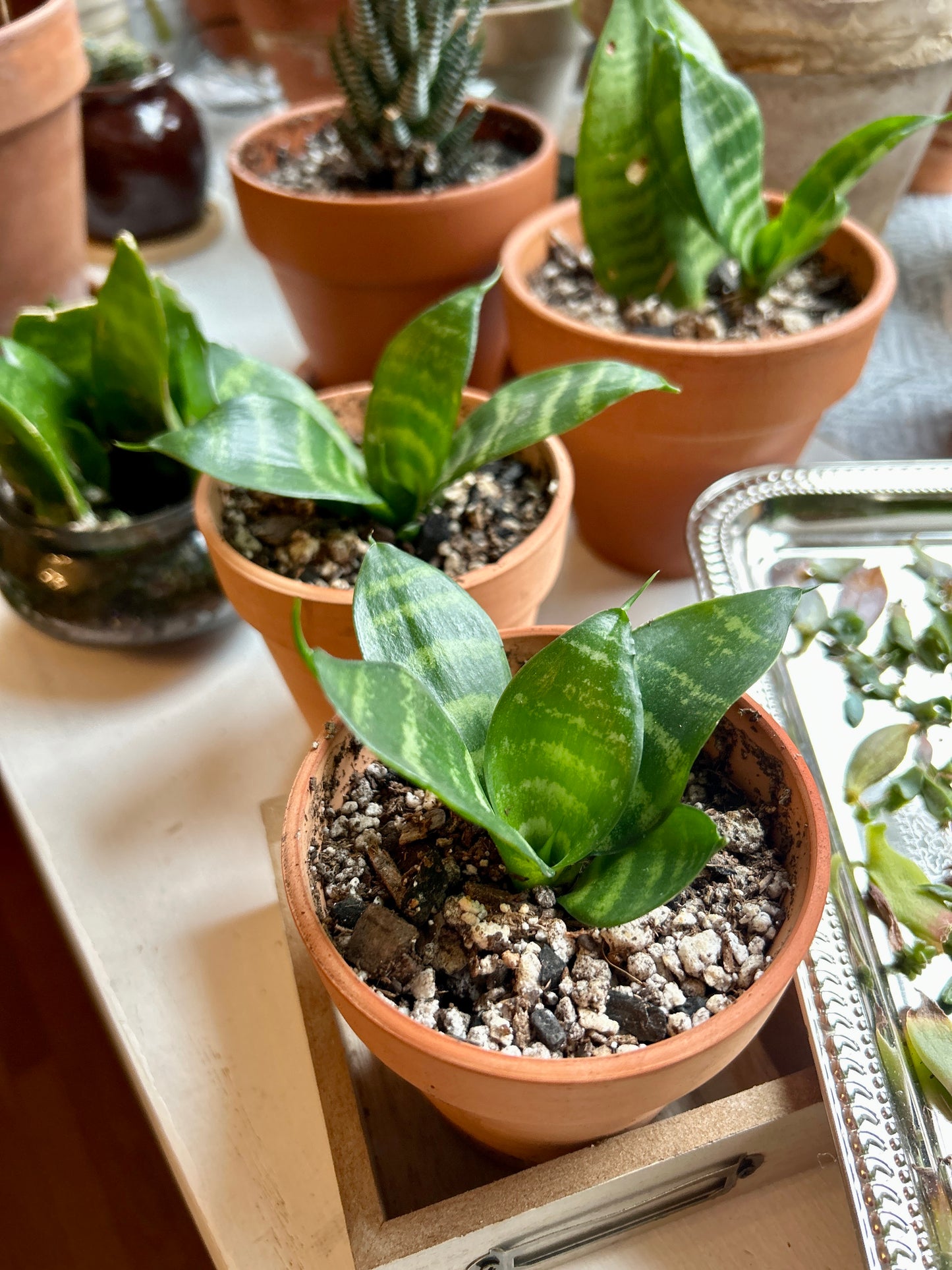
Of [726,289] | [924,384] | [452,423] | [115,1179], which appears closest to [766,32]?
[726,289]

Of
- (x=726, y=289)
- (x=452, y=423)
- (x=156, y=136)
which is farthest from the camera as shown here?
(x=156, y=136)

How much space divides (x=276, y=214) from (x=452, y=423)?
325 millimetres

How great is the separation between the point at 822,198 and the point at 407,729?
0.49 metres

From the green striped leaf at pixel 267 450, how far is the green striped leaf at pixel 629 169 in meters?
0.26

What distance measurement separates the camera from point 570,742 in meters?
0.33

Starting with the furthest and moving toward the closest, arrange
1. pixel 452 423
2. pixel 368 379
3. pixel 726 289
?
pixel 368 379
pixel 726 289
pixel 452 423

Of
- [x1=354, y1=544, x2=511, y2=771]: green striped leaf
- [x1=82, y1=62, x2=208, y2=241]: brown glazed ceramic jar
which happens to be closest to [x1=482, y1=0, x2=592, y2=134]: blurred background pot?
[x1=82, y1=62, x2=208, y2=241]: brown glazed ceramic jar

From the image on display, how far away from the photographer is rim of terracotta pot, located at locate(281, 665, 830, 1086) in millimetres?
294

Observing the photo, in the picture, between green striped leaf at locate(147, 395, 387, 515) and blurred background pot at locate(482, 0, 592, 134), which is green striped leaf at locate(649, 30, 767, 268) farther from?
blurred background pot at locate(482, 0, 592, 134)

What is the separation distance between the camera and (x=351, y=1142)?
392 millimetres

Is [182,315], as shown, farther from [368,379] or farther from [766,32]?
[766,32]

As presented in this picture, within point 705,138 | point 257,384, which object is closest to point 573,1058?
point 257,384

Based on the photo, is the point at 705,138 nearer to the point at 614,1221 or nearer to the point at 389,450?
the point at 389,450

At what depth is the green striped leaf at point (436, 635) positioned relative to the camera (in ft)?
1.16
